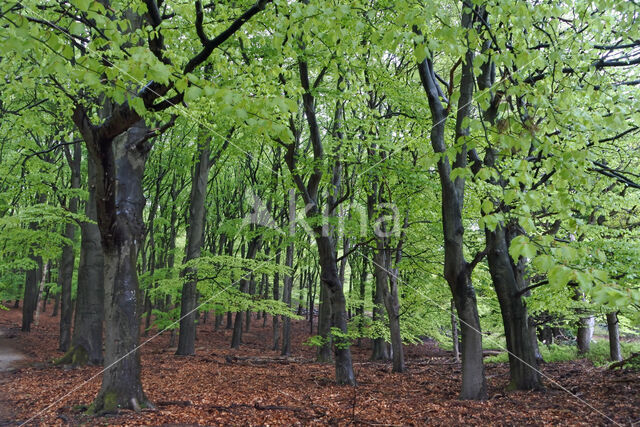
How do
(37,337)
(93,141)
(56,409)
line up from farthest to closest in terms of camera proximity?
(37,337) → (56,409) → (93,141)

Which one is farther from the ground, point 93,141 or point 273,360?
point 93,141

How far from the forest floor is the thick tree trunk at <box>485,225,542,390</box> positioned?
0.34 metres

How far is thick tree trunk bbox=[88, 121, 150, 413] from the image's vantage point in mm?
5090

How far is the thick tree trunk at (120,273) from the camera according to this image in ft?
16.7

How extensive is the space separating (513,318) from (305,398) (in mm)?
4066

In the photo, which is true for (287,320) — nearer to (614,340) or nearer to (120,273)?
(120,273)

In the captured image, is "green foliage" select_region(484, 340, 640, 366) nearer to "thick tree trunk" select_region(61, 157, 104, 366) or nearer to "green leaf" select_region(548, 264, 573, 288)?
"thick tree trunk" select_region(61, 157, 104, 366)

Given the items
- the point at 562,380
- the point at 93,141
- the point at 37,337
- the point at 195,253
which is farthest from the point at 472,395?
the point at 37,337

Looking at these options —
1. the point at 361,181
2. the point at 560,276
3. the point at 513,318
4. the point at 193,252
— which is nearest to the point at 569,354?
the point at 513,318

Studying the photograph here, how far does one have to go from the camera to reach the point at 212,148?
1445cm

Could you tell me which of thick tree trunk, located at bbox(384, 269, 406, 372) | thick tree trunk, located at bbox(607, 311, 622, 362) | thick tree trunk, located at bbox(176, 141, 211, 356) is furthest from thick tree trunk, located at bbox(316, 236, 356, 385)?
thick tree trunk, located at bbox(607, 311, 622, 362)

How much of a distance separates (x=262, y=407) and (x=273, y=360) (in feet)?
26.5

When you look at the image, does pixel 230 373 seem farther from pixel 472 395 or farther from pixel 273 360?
pixel 472 395

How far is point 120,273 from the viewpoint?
5320 mm
